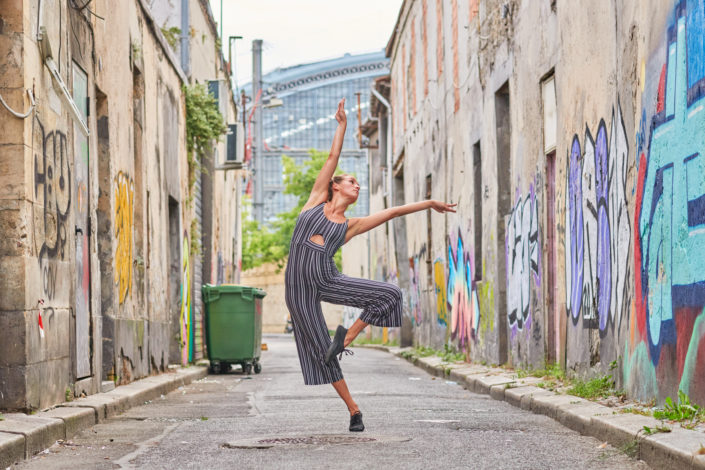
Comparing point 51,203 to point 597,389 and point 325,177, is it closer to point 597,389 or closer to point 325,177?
point 325,177

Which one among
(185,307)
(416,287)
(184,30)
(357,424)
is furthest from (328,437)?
(416,287)

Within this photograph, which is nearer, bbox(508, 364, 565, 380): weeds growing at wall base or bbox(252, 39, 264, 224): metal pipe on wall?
bbox(508, 364, 565, 380): weeds growing at wall base

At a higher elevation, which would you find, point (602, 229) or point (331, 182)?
point (331, 182)

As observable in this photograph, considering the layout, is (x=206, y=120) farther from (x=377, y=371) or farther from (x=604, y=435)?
(x=604, y=435)

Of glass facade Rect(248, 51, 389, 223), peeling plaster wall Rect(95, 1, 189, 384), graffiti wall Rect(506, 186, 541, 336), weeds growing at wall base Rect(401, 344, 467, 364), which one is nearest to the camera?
peeling plaster wall Rect(95, 1, 189, 384)

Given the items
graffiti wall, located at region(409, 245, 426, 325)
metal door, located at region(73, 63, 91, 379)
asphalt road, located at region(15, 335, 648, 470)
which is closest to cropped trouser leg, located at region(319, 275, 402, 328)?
asphalt road, located at region(15, 335, 648, 470)

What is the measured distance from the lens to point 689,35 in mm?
6699

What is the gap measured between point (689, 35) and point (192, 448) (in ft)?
13.1

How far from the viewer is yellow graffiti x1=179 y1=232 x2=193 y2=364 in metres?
17.1

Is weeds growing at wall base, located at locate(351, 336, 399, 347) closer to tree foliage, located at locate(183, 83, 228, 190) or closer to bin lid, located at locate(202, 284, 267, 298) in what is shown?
tree foliage, located at locate(183, 83, 228, 190)

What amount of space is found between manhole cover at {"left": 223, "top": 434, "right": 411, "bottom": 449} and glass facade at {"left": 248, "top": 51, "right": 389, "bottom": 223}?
90.3 meters

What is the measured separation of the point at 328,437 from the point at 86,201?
4.10 metres

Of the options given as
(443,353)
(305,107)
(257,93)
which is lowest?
(443,353)

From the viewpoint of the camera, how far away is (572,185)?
10.9 m
